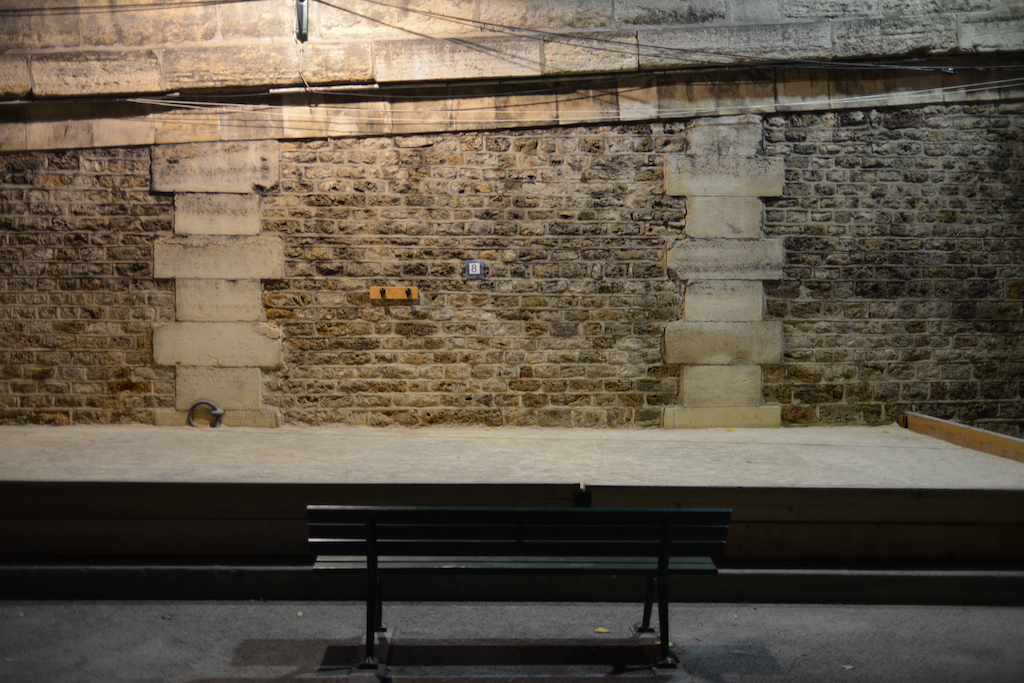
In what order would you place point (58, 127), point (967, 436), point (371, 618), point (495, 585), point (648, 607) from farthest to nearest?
point (58, 127)
point (967, 436)
point (495, 585)
point (648, 607)
point (371, 618)

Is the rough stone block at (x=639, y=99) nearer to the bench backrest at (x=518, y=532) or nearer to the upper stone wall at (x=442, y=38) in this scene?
the upper stone wall at (x=442, y=38)

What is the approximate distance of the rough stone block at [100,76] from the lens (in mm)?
A: 5984

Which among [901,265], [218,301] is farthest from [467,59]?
[901,265]

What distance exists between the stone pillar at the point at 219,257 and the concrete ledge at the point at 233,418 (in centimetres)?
16

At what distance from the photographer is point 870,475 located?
3.87 metres

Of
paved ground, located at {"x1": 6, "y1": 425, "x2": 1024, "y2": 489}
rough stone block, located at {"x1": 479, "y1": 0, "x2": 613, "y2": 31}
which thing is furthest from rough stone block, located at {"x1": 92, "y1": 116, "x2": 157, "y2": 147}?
rough stone block, located at {"x1": 479, "y1": 0, "x2": 613, "y2": 31}

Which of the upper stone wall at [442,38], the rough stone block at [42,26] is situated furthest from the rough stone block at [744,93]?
the rough stone block at [42,26]

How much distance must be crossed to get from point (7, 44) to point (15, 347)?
264 cm

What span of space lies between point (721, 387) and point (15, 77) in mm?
6631

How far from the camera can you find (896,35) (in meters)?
5.84

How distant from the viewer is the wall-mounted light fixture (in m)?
5.89

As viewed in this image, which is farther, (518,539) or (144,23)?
(144,23)

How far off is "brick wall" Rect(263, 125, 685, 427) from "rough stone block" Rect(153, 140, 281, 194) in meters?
0.17

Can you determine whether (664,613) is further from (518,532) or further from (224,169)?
(224,169)
